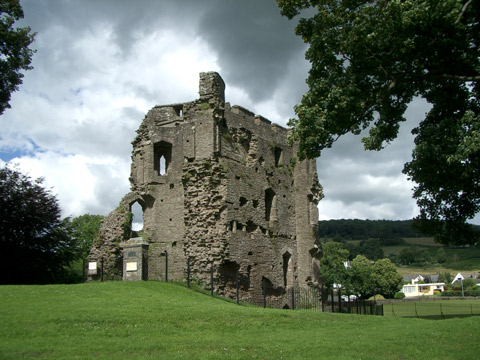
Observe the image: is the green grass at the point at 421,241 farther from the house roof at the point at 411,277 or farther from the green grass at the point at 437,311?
the green grass at the point at 437,311

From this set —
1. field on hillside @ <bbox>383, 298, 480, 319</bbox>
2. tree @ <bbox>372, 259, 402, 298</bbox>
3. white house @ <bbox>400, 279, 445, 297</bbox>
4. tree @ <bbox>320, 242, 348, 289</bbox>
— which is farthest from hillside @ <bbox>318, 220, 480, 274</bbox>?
field on hillside @ <bbox>383, 298, 480, 319</bbox>

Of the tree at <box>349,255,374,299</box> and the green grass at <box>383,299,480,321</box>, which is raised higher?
the tree at <box>349,255,374,299</box>

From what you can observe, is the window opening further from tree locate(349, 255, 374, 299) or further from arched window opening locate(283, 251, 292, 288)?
tree locate(349, 255, 374, 299)

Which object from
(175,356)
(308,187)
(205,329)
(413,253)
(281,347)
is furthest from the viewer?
(413,253)

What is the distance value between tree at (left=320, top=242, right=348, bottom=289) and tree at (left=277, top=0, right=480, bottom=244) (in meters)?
44.9

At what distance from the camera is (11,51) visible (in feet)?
80.5

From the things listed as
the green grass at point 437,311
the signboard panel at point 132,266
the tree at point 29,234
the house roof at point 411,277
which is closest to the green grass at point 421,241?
the house roof at point 411,277

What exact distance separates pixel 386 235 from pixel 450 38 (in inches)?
7133

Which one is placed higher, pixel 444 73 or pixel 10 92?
pixel 10 92

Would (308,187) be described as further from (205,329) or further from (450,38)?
(205,329)

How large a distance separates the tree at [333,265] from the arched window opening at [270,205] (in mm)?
33587

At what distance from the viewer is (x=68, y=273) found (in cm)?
3203

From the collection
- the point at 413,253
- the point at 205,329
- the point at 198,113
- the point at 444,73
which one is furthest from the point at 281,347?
the point at 413,253

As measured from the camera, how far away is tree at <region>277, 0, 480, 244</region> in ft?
48.3
